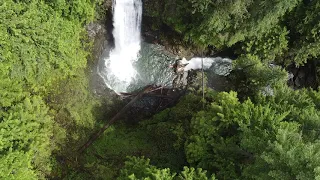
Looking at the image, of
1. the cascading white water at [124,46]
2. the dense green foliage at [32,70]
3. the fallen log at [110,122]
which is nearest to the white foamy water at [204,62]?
the fallen log at [110,122]

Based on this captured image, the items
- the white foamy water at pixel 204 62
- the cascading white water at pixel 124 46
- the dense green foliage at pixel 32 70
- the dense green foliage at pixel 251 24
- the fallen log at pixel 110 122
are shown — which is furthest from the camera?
the white foamy water at pixel 204 62

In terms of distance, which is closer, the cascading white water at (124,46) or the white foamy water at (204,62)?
the cascading white water at (124,46)

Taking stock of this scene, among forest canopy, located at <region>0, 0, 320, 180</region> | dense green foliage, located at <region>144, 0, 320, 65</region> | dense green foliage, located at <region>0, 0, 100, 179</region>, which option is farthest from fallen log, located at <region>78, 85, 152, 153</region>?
dense green foliage, located at <region>144, 0, 320, 65</region>

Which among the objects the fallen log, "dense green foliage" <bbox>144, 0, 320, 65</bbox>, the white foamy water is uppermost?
"dense green foliage" <bbox>144, 0, 320, 65</bbox>

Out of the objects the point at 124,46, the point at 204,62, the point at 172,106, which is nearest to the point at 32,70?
the point at 124,46

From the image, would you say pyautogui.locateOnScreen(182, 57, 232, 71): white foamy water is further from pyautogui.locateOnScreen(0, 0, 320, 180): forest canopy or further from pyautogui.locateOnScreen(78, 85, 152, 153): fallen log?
pyautogui.locateOnScreen(78, 85, 152, 153): fallen log

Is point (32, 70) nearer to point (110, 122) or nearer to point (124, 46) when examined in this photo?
point (110, 122)

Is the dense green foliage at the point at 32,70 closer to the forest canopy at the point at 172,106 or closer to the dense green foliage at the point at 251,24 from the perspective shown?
the forest canopy at the point at 172,106

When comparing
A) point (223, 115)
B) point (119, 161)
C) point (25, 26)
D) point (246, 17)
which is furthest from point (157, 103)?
point (25, 26)
